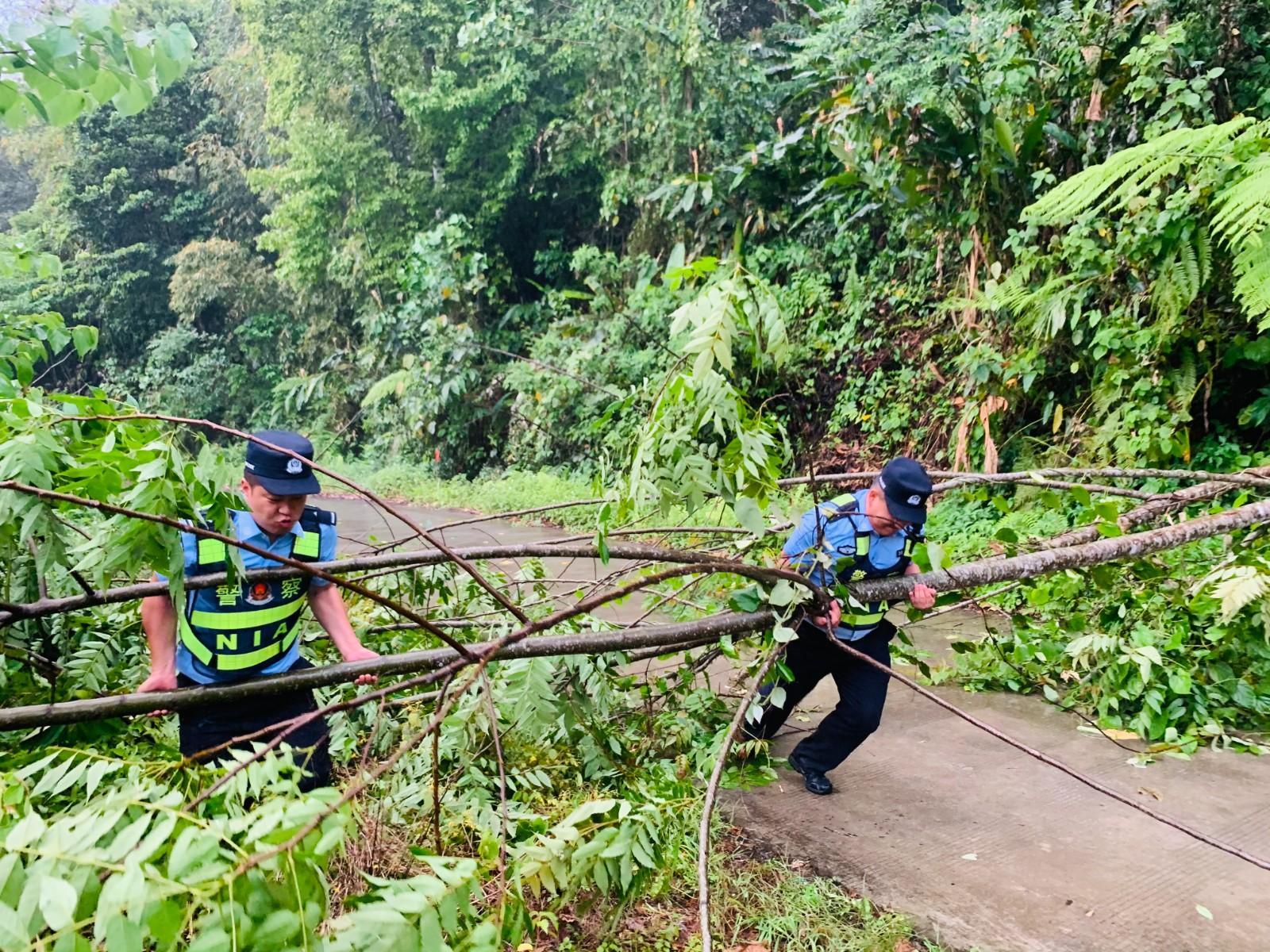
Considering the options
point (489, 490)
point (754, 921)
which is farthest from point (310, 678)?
point (489, 490)

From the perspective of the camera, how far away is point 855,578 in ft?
11.0

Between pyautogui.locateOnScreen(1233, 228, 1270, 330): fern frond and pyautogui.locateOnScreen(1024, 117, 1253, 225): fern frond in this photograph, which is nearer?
pyautogui.locateOnScreen(1233, 228, 1270, 330): fern frond

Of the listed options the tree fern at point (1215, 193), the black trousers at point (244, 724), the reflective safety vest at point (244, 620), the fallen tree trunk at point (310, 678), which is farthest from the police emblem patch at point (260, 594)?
the tree fern at point (1215, 193)

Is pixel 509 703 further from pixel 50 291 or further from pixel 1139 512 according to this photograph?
pixel 50 291

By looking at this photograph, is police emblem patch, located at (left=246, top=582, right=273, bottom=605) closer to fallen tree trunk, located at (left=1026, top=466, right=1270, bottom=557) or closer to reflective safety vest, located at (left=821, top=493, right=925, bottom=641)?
reflective safety vest, located at (left=821, top=493, right=925, bottom=641)

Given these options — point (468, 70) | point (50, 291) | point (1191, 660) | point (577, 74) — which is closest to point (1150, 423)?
point (1191, 660)

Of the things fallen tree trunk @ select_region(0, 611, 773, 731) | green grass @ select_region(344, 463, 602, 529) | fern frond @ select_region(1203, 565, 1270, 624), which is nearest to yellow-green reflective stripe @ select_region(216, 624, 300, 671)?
fallen tree trunk @ select_region(0, 611, 773, 731)

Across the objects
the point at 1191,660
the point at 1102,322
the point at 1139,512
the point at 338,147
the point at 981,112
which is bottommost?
the point at 1191,660

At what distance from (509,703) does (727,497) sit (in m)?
1.04

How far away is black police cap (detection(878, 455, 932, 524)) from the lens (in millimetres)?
3064

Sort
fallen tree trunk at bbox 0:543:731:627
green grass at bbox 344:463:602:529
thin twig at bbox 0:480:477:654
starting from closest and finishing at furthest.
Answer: thin twig at bbox 0:480:477:654 < fallen tree trunk at bbox 0:543:731:627 < green grass at bbox 344:463:602:529

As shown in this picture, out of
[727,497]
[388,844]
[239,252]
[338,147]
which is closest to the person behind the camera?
[727,497]

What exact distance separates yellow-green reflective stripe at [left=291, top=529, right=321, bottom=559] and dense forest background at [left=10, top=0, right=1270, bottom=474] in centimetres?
106

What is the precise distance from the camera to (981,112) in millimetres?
7156
